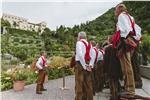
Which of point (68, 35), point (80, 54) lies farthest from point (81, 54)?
point (68, 35)

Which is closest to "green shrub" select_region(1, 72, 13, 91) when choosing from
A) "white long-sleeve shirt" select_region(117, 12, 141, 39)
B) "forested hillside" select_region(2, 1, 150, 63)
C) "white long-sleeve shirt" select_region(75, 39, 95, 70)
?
"forested hillside" select_region(2, 1, 150, 63)

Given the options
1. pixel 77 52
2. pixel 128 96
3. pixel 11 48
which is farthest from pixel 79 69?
pixel 11 48

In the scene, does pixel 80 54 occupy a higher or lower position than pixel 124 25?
lower

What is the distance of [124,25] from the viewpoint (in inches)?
271

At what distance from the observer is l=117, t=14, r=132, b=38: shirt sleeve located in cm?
678

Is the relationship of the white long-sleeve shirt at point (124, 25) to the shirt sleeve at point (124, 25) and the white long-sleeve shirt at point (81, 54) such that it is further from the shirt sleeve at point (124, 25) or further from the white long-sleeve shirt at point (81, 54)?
the white long-sleeve shirt at point (81, 54)

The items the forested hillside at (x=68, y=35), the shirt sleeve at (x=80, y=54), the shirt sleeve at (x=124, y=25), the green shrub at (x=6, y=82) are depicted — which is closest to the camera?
the shirt sleeve at (x=124, y=25)

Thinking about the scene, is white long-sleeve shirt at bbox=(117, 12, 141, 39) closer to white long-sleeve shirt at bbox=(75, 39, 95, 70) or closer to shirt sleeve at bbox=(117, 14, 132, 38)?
shirt sleeve at bbox=(117, 14, 132, 38)

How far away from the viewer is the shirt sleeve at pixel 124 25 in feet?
22.2

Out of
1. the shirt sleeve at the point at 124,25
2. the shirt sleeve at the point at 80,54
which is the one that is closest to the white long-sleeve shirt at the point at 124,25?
the shirt sleeve at the point at 124,25

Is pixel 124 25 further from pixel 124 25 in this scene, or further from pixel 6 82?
pixel 6 82

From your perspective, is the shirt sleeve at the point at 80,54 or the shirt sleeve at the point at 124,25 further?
the shirt sleeve at the point at 80,54

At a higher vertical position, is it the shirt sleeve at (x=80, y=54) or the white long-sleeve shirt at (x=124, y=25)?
the white long-sleeve shirt at (x=124, y=25)

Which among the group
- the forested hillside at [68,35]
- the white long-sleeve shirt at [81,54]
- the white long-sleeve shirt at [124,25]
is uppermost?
the forested hillside at [68,35]
